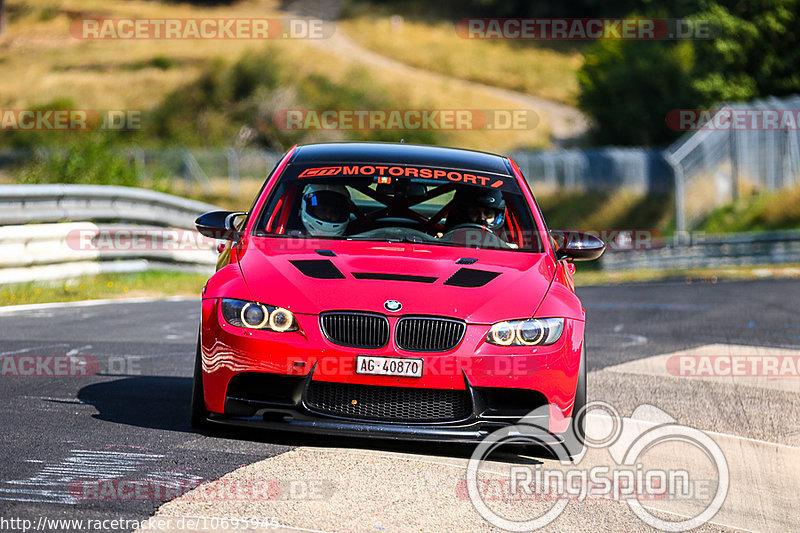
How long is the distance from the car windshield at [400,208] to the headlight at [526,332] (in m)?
1.04

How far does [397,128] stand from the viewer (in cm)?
6275

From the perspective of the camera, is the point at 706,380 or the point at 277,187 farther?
the point at 706,380

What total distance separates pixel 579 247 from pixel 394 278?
4.91 ft

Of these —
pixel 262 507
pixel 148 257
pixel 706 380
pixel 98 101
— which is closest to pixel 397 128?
pixel 98 101

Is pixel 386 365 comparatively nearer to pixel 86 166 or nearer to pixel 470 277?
pixel 470 277

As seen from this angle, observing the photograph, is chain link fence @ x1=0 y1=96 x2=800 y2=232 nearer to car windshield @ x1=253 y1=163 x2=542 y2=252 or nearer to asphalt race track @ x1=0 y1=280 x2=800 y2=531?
asphalt race track @ x1=0 y1=280 x2=800 y2=531

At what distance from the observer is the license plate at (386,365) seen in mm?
5801

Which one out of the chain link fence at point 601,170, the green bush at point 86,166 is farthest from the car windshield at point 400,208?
the chain link fence at point 601,170

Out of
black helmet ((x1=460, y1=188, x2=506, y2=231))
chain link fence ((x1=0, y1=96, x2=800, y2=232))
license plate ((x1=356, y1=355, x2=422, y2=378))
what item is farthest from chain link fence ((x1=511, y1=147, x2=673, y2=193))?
license plate ((x1=356, y1=355, x2=422, y2=378))

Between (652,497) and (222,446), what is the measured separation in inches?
82.1

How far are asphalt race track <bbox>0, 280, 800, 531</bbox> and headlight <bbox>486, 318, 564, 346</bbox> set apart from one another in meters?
0.62

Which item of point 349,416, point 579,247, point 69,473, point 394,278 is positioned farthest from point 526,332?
point 69,473

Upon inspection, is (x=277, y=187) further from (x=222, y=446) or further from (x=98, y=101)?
(x=98, y=101)

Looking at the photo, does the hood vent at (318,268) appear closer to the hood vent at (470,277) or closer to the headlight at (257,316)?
the headlight at (257,316)
